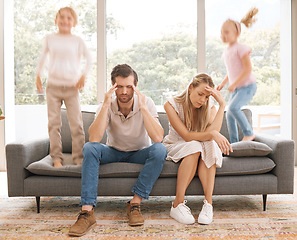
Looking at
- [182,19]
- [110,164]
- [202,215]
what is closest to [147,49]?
[182,19]

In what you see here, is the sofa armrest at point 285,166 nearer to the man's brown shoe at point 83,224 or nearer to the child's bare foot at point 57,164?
the man's brown shoe at point 83,224

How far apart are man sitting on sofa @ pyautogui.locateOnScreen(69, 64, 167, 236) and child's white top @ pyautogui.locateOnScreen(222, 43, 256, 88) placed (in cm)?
99

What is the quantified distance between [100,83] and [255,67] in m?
1.91

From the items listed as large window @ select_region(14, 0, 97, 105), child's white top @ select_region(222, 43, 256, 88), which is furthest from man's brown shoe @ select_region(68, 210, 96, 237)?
large window @ select_region(14, 0, 97, 105)

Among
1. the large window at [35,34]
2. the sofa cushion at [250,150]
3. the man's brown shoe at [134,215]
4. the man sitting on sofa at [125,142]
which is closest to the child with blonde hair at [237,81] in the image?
the sofa cushion at [250,150]

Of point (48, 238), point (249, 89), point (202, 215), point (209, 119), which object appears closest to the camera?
point (48, 238)

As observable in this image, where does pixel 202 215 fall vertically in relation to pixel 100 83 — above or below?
below

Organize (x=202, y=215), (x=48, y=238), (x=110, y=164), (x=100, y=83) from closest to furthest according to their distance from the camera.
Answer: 1. (x=48, y=238)
2. (x=202, y=215)
3. (x=110, y=164)
4. (x=100, y=83)

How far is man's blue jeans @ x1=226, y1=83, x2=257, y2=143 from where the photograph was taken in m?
2.94

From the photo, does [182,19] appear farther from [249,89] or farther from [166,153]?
[166,153]

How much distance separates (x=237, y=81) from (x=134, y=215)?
1.55 meters

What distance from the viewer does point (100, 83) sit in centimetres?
413

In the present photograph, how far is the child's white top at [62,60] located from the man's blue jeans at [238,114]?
4.21 feet

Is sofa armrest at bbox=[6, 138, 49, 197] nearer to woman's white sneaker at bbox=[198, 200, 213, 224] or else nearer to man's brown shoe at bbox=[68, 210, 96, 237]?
man's brown shoe at bbox=[68, 210, 96, 237]
